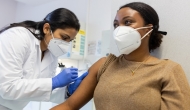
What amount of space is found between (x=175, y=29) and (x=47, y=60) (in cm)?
102

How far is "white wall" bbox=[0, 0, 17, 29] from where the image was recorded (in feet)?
11.3

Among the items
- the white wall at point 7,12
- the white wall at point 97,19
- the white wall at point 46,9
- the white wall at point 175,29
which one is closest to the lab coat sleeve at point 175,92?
the white wall at point 175,29

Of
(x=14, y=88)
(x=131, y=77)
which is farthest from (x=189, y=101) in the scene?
(x=14, y=88)

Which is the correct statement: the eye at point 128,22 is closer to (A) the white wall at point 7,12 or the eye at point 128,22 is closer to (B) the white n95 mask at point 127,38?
(B) the white n95 mask at point 127,38

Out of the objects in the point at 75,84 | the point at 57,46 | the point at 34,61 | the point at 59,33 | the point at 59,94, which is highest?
the point at 59,33

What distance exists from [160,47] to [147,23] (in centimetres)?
23

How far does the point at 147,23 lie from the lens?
1.06m

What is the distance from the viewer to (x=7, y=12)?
3551mm

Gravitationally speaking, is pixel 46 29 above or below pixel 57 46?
above

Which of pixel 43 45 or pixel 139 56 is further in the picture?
pixel 43 45

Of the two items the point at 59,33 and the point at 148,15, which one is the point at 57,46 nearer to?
the point at 59,33

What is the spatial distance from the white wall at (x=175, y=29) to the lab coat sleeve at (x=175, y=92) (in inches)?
7.6

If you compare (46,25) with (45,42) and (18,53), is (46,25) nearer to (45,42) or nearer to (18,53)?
(45,42)

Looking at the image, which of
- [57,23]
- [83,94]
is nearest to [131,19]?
[83,94]
